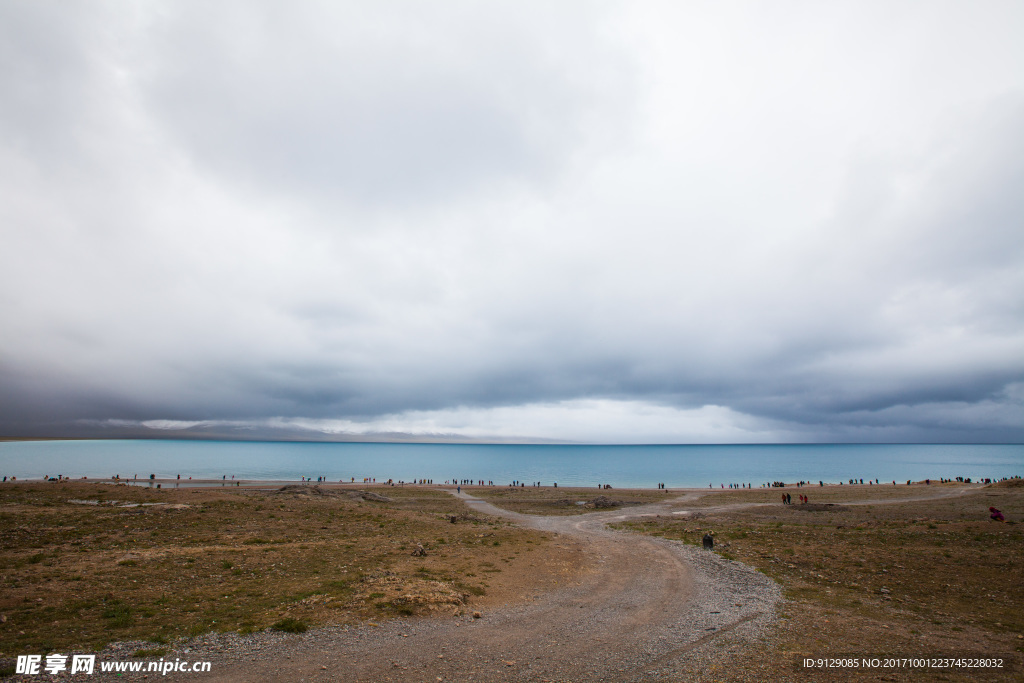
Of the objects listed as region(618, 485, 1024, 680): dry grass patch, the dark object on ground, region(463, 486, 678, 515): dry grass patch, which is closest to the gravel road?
region(618, 485, 1024, 680): dry grass patch

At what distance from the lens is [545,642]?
17.1m

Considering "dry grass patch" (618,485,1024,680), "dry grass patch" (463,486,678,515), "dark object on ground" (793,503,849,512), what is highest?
"dry grass patch" (618,485,1024,680)

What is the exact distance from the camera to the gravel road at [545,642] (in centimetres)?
1441

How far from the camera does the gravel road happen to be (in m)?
14.4

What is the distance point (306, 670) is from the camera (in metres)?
14.3

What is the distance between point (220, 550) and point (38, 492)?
41.5 metres

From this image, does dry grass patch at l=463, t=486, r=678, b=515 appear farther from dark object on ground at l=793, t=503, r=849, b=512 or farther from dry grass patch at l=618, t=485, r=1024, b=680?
dark object on ground at l=793, t=503, r=849, b=512

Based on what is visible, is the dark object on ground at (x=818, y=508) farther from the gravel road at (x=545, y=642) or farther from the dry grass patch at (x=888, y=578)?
the gravel road at (x=545, y=642)

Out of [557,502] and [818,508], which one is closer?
[818,508]

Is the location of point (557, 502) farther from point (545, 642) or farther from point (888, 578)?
point (545, 642)

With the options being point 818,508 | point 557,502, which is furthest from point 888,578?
point 557,502

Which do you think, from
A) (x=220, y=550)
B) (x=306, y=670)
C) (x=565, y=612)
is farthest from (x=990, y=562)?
(x=220, y=550)

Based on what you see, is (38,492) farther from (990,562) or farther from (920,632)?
(990,562)

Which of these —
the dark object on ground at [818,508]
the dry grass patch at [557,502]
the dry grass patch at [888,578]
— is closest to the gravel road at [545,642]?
the dry grass patch at [888,578]
